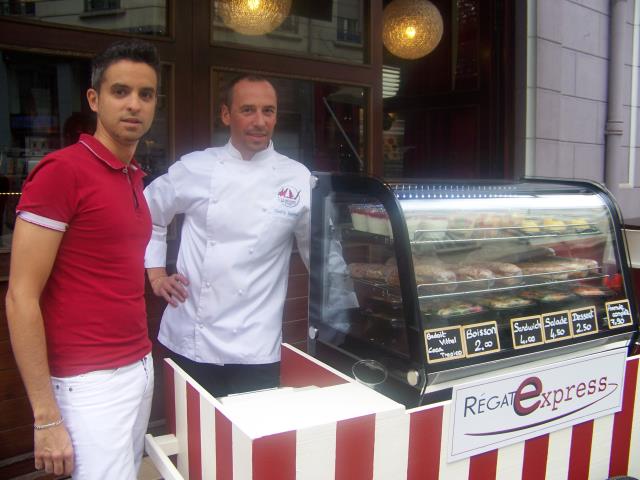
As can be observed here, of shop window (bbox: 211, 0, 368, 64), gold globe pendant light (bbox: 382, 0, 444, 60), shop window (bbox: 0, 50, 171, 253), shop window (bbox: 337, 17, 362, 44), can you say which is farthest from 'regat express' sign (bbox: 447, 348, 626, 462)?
gold globe pendant light (bbox: 382, 0, 444, 60)

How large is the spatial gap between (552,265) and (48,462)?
1921mm

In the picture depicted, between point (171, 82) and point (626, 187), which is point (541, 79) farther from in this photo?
point (171, 82)

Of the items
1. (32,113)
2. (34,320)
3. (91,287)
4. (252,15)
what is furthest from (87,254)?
(252,15)

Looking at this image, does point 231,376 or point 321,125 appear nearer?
point 231,376

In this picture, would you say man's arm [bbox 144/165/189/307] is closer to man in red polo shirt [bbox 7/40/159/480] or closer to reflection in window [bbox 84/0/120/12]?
man in red polo shirt [bbox 7/40/159/480]

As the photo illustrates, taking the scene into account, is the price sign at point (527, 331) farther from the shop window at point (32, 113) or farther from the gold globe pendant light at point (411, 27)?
the gold globe pendant light at point (411, 27)

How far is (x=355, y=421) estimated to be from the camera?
1.60 metres

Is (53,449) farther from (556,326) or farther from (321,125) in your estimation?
(321,125)

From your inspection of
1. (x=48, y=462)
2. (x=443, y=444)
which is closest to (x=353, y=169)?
(x=443, y=444)

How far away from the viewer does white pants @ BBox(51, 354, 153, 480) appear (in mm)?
1613

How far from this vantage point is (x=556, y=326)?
2180mm

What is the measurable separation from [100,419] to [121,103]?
2.87 feet

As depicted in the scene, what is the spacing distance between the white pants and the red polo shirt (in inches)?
1.4

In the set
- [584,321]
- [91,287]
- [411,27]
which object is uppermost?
[411,27]
